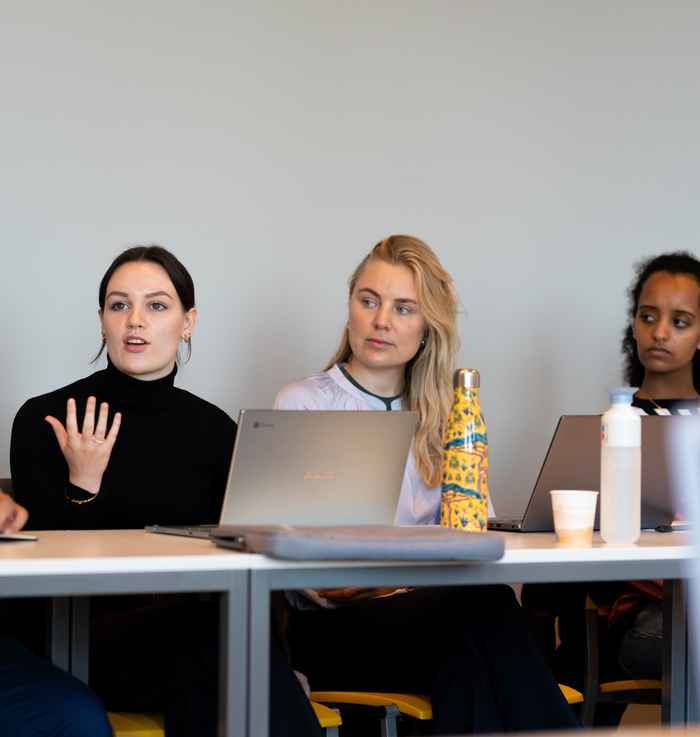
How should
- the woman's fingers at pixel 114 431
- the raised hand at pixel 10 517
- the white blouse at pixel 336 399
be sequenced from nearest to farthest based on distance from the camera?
the raised hand at pixel 10 517
the woman's fingers at pixel 114 431
the white blouse at pixel 336 399

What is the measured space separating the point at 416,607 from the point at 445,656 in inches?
5.7

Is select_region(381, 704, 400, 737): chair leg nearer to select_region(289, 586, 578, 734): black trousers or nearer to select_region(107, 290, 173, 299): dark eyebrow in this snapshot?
select_region(289, 586, 578, 734): black trousers

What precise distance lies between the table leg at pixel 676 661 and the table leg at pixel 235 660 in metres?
0.90

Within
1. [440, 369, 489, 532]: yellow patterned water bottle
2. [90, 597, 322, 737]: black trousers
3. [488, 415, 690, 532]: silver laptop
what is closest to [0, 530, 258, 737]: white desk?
[90, 597, 322, 737]: black trousers

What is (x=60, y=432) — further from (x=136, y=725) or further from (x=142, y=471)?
(x=136, y=725)

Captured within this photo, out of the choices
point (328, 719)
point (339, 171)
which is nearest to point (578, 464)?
point (328, 719)

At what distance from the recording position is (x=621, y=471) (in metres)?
1.98

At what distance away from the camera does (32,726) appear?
6.30 ft

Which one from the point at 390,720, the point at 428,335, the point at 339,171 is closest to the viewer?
the point at 390,720

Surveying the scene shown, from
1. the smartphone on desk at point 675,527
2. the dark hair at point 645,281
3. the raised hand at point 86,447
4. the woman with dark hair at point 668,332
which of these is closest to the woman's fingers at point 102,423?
the raised hand at point 86,447

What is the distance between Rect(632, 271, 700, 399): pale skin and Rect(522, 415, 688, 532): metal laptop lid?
3.85 feet

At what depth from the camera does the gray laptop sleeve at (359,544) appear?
1615 millimetres

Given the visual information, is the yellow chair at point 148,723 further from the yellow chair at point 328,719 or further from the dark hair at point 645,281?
the dark hair at point 645,281

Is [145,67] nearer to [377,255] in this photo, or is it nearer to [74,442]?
[377,255]
